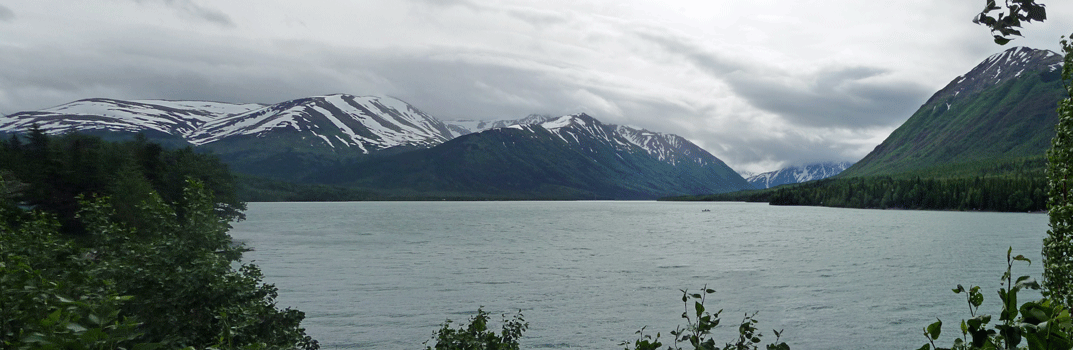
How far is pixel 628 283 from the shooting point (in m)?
52.2

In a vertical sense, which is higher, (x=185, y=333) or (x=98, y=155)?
(x=98, y=155)

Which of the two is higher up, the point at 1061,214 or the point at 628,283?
the point at 1061,214

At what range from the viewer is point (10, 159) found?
6131 cm

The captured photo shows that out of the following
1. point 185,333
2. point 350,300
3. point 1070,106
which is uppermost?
point 1070,106

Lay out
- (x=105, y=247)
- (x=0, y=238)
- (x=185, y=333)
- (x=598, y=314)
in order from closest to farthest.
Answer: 1. (x=0, y=238)
2. (x=185, y=333)
3. (x=105, y=247)
4. (x=598, y=314)

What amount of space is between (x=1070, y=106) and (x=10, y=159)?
82679mm

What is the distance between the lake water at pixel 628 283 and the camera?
114 ft

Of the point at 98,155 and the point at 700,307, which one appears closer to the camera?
the point at 700,307

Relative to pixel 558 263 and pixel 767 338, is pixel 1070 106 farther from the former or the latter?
pixel 558 263

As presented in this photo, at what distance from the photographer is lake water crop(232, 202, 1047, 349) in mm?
34812

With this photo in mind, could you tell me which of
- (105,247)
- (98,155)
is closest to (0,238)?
(105,247)

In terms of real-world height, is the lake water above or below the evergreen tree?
below

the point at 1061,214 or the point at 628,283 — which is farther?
the point at 628,283

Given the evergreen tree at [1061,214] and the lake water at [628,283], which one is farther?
the lake water at [628,283]
